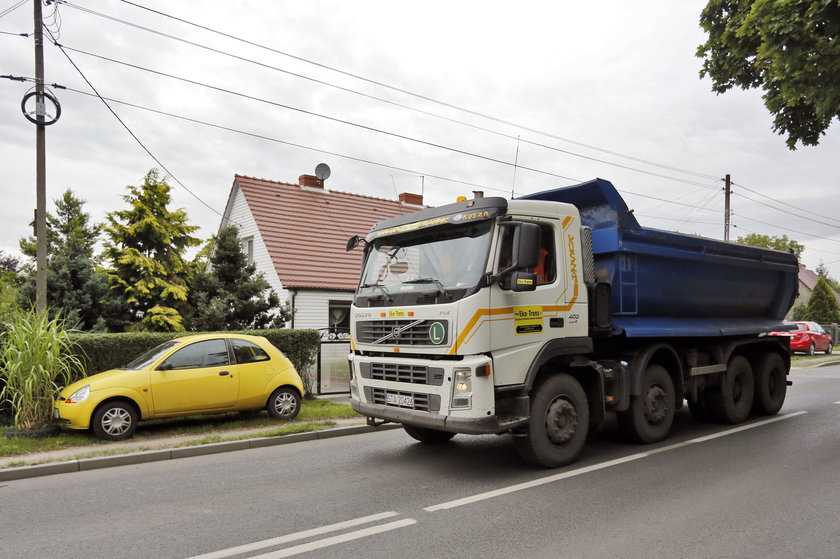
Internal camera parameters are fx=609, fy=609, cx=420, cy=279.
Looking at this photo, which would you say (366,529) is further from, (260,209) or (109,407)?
(260,209)

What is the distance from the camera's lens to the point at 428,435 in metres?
8.16

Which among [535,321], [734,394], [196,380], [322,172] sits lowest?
[734,394]

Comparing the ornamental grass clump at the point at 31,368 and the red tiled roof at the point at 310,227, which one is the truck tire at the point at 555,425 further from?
the red tiled roof at the point at 310,227

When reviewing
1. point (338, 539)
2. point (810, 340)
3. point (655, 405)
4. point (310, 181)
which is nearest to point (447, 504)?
point (338, 539)

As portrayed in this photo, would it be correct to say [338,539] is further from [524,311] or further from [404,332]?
[524,311]

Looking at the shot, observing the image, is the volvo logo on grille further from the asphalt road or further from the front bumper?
the asphalt road

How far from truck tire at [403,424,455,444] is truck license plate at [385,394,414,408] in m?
1.49

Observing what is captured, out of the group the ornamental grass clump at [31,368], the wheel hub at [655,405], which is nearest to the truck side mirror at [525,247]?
the wheel hub at [655,405]

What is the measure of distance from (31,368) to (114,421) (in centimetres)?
146

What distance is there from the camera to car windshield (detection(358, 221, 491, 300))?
6.18m

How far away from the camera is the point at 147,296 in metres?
16.8

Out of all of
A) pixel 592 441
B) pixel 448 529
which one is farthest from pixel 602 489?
pixel 592 441

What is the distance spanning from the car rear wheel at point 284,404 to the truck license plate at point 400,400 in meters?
3.96

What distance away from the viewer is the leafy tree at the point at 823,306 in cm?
4459
